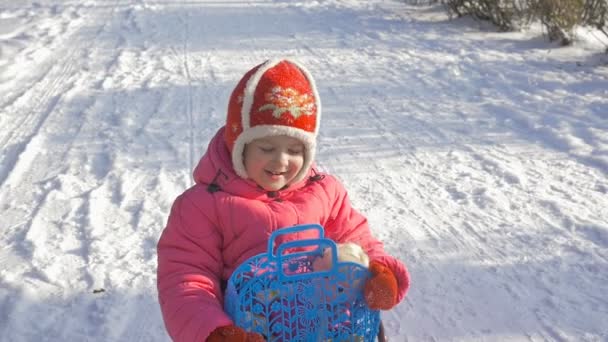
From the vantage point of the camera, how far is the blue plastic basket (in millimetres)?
1937

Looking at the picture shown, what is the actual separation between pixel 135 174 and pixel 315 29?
537 cm

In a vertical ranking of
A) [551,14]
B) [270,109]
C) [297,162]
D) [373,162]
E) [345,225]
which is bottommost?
[373,162]

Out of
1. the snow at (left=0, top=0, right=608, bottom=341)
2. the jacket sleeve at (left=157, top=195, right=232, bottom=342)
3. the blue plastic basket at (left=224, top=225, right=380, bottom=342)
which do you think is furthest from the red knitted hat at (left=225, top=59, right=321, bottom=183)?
the snow at (left=0, top=0, right=608, bottom=341)

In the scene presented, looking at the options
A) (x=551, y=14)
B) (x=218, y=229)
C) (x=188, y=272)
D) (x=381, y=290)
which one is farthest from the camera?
(x=551, y=14)

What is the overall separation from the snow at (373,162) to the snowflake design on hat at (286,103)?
4.08ft

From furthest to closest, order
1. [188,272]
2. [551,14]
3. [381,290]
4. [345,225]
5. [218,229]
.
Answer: [551,14], [345,225], [218,229], [188,272], [381,290]

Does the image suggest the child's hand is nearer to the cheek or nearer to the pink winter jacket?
the pink winter jacket

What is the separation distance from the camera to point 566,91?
630 centimetres

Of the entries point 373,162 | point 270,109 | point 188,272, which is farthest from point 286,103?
point 373,162

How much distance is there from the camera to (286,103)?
7.13 ft

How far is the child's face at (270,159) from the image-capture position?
2.21 meters

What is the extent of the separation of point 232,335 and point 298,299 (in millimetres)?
251

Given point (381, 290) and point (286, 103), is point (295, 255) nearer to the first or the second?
point (381, 290)

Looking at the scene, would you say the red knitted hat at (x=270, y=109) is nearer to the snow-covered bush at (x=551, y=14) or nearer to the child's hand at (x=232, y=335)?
the child's hand at (x=232, y=335)
